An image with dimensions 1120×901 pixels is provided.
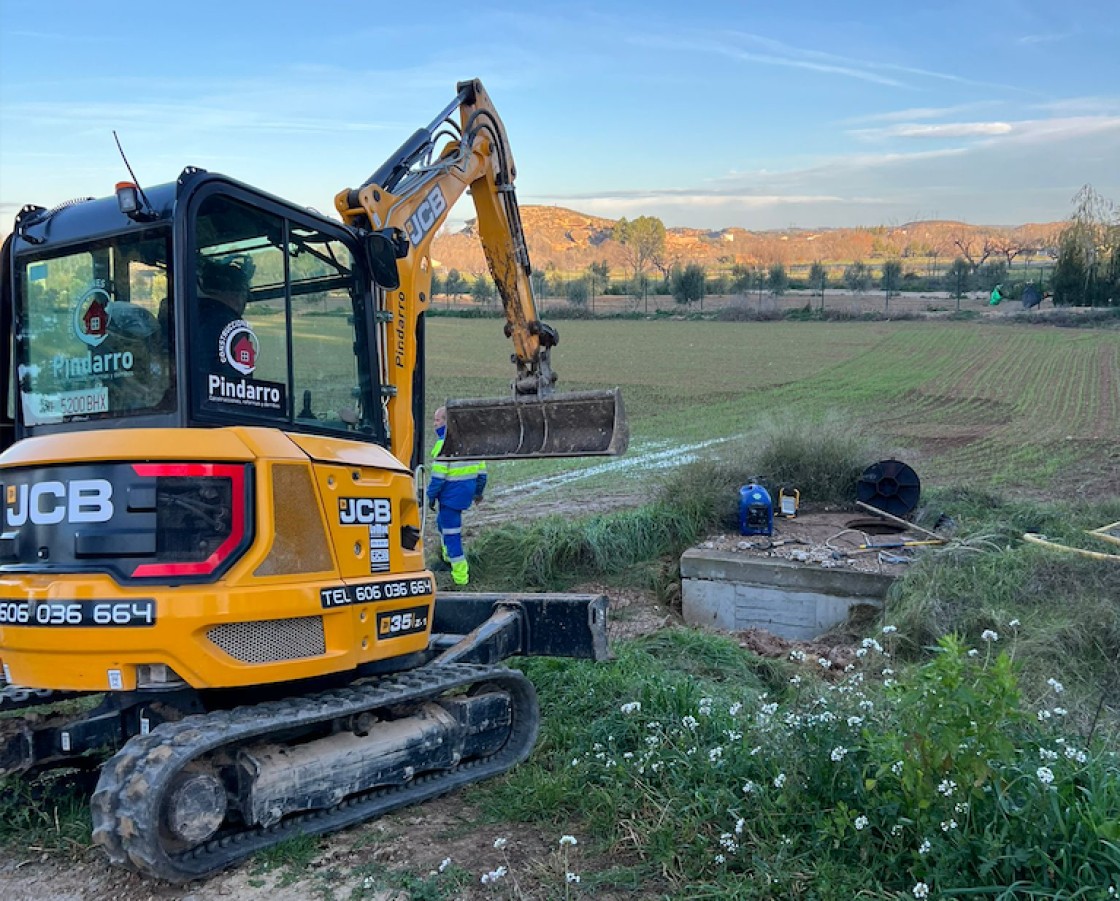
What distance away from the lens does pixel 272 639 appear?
4.07m

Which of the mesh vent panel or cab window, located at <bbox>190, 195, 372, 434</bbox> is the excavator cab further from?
the mesh vent panel

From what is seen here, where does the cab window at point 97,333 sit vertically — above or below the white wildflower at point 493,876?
above

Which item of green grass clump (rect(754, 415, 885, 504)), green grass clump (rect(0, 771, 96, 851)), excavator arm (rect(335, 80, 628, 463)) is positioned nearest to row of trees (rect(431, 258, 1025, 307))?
green grass clump (rect(754, 415, 885, 504))

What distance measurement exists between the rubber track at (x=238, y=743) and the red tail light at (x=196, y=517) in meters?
0.60

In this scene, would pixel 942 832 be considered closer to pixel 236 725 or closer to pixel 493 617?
pixel 236 725

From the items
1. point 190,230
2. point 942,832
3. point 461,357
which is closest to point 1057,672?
point 942,832

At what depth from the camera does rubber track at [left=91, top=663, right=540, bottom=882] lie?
3.57 meters

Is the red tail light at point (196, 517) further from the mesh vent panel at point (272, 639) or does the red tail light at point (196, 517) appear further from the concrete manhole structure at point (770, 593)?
the concrete manhole structure at point (770, 593)

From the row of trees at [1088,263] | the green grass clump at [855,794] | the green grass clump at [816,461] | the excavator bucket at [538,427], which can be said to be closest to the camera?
the green grass clump at [855,794]

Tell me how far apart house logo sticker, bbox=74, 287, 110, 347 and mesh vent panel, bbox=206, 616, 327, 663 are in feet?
4.47

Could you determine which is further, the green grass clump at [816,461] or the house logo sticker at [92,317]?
the green grass clump at [816,461]

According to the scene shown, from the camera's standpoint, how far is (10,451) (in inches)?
166

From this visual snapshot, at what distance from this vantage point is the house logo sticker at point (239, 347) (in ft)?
13.8

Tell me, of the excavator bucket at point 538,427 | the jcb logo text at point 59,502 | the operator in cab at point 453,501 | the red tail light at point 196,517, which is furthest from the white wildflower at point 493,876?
the operator in cab at point 453,501
